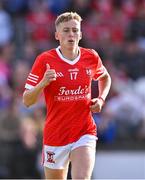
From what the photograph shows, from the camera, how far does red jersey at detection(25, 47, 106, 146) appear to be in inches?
340

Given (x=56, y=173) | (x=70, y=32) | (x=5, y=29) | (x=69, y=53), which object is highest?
(x=5, y=29)

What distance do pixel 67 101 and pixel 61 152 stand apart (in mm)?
545

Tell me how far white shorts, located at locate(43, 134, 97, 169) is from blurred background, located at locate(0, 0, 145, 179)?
4.48 meters

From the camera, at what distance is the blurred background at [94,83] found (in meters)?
14.5

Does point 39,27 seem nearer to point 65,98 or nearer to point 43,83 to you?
point 65,98

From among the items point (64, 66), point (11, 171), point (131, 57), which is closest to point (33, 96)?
point (64, 66)

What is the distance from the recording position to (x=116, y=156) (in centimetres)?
1455

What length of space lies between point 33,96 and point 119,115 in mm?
6655

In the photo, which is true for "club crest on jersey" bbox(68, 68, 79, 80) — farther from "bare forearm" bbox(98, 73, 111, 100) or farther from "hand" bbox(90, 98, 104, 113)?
"bare forearm" bbox(98, 73, 111, 100)

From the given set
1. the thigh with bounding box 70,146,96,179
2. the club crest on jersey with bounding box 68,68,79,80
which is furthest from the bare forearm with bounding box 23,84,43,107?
the thigh with bounding box 70,146,96,179

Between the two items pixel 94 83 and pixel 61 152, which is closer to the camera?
pixel 61 152

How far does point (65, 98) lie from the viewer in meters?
8.65

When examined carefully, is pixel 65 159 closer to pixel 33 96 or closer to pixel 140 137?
pixel 33 96

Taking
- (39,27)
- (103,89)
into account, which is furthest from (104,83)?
(39,27)
